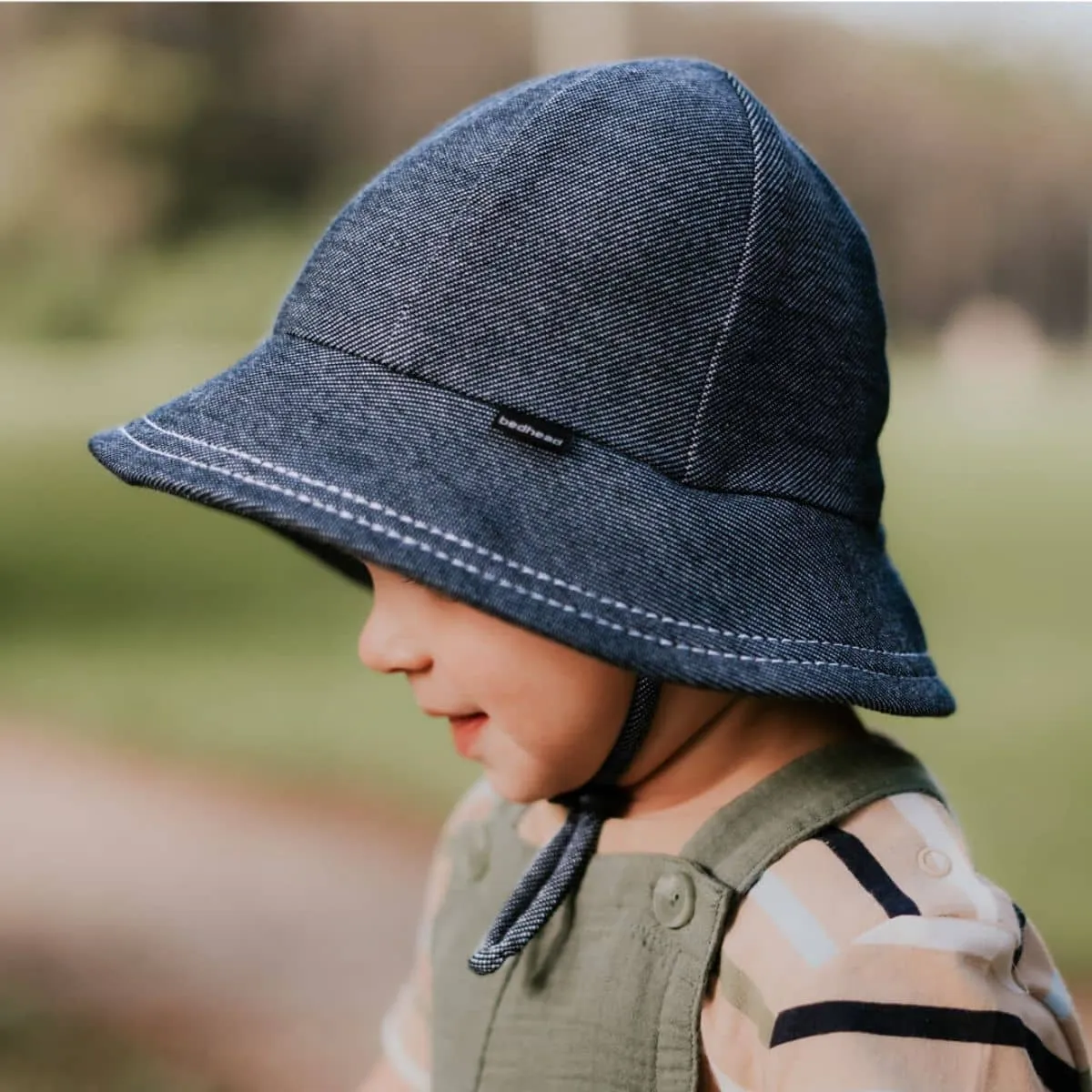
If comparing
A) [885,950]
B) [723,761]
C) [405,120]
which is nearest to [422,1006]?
[723,761]

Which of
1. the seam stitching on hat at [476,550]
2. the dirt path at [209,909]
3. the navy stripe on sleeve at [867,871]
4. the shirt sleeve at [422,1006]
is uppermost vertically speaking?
the seam stitching on hat at [476,550]

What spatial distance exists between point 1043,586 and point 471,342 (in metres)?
2.90

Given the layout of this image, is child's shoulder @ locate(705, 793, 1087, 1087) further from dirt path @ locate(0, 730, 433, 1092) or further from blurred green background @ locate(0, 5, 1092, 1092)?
blurred green background @ locate(0, 5, 1092, 1092)

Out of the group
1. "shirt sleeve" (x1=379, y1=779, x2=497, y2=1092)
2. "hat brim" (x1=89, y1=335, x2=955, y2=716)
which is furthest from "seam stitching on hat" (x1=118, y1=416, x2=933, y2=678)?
"shirt sleeve" (x1=379, y1=779, x2=497, y2=1092)

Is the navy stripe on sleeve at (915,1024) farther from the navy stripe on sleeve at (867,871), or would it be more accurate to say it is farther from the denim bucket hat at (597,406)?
the denim bucket hat at (597,406)

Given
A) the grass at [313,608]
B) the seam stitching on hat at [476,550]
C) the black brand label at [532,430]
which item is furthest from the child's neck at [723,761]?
the grass at [313,608]

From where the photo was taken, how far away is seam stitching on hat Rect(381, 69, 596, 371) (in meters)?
0.82

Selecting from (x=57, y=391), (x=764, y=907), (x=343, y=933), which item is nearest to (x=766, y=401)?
(x=764, y=907)

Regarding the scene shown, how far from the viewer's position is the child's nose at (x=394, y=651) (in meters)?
0.84

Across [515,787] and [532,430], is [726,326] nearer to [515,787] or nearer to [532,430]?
[532,430]

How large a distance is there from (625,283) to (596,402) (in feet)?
0.26

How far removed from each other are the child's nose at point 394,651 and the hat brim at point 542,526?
10cm

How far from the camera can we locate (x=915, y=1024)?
0.72 metres

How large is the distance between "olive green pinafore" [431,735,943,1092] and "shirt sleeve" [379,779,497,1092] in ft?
0.45
